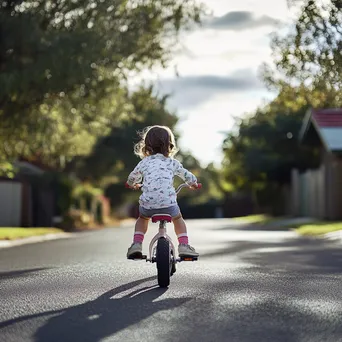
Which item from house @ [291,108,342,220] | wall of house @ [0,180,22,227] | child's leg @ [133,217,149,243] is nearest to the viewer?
child's leg @ [133,217,149,243]

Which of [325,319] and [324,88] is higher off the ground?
[324,88]

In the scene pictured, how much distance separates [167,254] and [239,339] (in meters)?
2.75

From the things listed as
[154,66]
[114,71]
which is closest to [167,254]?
[114,71]

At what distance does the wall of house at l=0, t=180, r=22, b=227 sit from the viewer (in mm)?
35156

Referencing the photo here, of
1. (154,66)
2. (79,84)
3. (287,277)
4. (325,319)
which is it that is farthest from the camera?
(154,66)

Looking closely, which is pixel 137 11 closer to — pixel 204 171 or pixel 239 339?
pixel 239 339

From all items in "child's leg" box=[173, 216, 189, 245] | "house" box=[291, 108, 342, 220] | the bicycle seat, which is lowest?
"child's leg" box=[173, 216, 189, 245]

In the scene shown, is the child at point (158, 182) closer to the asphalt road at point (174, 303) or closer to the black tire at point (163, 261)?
the black tire at point (163, 261)

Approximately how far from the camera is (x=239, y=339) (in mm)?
6168

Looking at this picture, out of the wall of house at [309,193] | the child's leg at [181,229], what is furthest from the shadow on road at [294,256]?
the wall of house at [309,193]

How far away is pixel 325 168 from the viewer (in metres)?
35.6

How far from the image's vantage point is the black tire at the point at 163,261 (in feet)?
28.9

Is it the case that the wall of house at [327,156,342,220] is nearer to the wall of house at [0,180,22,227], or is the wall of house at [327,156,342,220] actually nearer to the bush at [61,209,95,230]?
the bush at [61,209,95,230]

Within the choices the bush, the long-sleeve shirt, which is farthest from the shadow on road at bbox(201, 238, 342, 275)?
the bush
